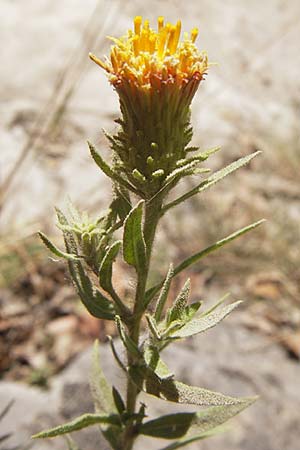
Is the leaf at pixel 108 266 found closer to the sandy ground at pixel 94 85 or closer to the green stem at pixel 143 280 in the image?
the green stem at pixel 143 280

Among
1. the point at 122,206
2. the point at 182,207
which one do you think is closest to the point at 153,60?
the point at 122,206

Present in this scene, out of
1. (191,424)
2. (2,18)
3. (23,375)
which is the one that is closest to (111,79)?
(191,424)

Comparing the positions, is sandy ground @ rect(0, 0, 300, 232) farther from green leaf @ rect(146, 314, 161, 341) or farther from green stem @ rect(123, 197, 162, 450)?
green leaf @ rect(146, 314, 161, 341)

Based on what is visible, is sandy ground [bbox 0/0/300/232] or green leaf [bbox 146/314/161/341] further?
sandy ground [bbox 0/0/300/232]

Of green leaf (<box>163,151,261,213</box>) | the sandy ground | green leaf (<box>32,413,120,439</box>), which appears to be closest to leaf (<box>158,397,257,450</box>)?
green leaf (<box>32,413,120,439</box>)

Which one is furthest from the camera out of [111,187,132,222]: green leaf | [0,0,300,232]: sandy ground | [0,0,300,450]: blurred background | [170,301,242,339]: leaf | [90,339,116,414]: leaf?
[0,0,300,232]: sandy ground

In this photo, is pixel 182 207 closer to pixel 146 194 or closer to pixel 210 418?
pixel 210 418

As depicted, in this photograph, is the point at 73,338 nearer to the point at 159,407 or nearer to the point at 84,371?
the point at 84,371

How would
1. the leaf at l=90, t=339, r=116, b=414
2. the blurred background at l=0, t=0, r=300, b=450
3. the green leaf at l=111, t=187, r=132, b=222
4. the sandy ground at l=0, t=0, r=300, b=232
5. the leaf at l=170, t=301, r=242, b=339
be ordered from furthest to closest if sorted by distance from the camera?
1. the sandy ground at l=0, t=0, r=300, b=232
2. the blurred background at l=0, t=0, r=300, b=450
3. the leaf at l=90, t=339, r=116, b=414
4. the green leaf at l=111, t=187, r=132, b=222
5. the leaf at l=170, t=301, r=242, b=339
